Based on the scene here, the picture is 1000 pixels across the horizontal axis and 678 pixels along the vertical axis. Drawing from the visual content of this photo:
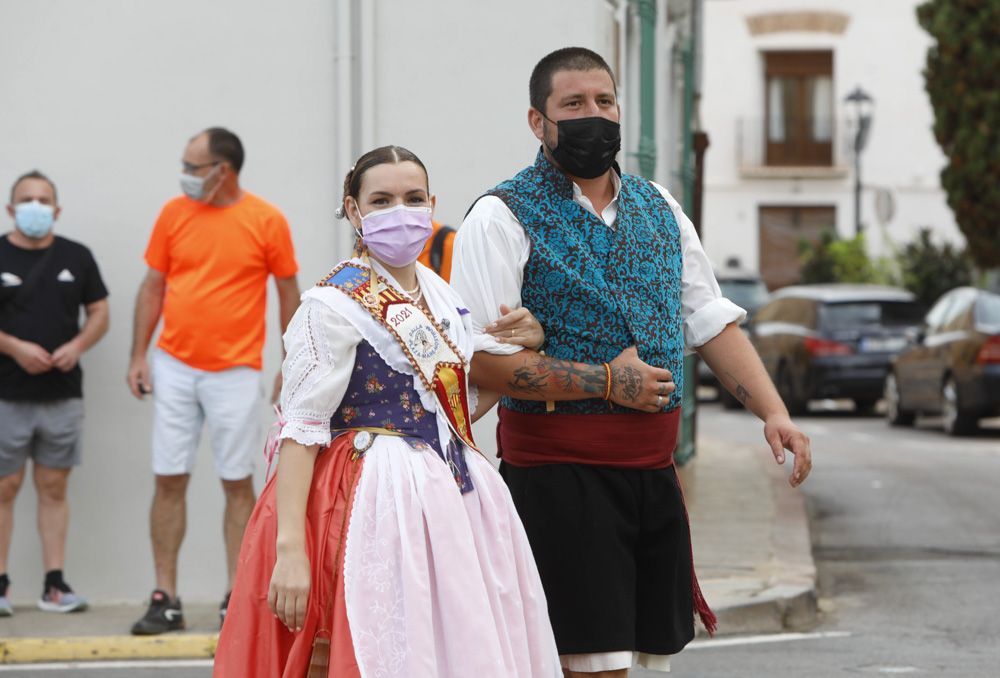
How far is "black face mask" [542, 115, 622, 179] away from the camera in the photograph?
423 cm

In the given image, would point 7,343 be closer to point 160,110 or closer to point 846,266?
point 160,110

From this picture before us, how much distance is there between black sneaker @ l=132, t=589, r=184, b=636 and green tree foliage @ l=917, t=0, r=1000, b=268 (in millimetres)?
18209

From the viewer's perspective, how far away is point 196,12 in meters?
8.28

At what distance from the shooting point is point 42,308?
7.89 meters

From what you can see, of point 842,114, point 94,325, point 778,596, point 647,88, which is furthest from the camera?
point 842,114

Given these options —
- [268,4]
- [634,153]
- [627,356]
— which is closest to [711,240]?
[634,153]

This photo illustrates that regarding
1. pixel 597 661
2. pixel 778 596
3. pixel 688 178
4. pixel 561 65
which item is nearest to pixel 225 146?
pixel 778 596

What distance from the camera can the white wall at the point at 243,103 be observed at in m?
8.26

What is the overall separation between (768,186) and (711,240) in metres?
1.82

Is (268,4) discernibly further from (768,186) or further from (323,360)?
(768,186)

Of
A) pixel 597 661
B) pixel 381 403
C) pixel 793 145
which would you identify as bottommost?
pixel 597 661

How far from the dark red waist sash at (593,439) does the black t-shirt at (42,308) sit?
415 cm

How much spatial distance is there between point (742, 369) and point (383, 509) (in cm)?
109

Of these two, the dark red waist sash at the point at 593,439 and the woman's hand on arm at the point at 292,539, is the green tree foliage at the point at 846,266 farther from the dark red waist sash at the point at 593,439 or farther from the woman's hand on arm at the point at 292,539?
the woman's hand on arm at the point at 292,539
